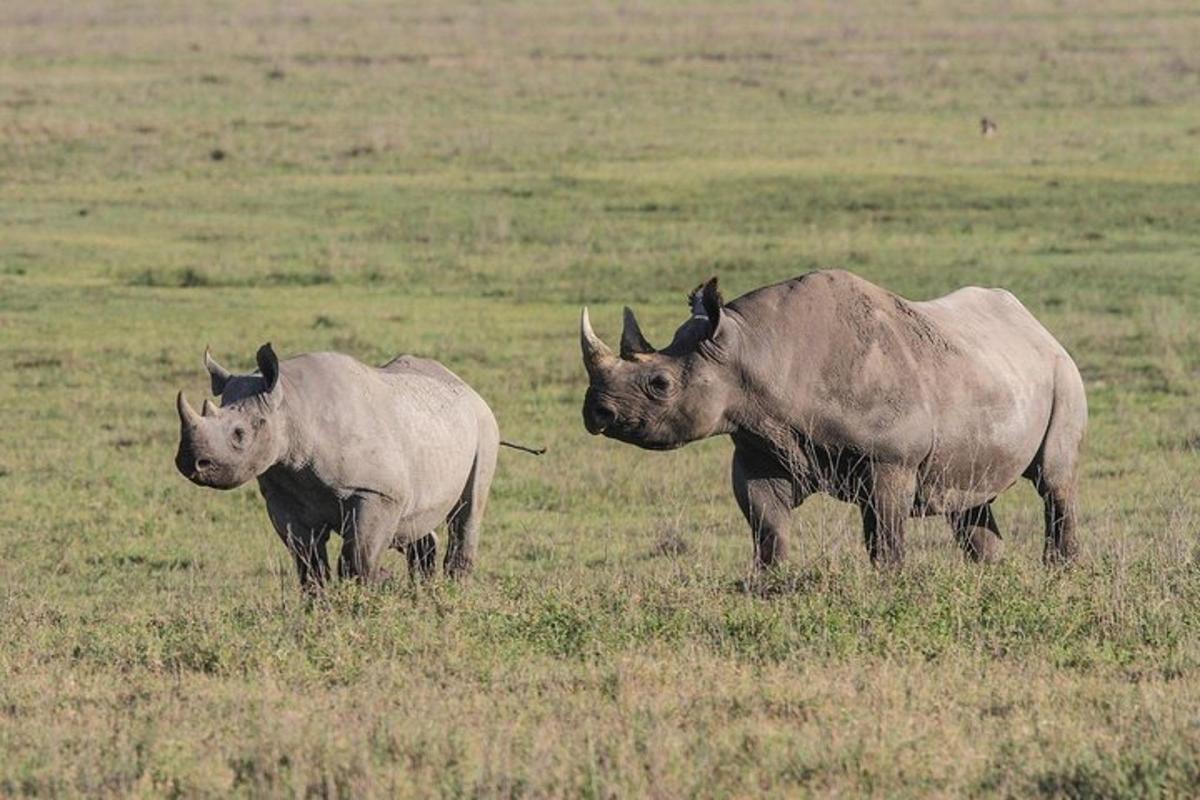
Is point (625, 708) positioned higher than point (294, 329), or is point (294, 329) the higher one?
point (625, 708)

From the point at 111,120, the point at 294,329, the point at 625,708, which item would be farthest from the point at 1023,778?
the point at 111,120

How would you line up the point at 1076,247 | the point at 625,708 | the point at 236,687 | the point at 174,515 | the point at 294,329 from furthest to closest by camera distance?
1. the point at 1076,247
2. the point at 294,329
3. the point at 174,515
4. the point at 236,687
5. the point at 625,708

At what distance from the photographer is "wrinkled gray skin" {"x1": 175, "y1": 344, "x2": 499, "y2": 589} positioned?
9703 millimetres

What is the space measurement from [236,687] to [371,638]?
2.58 ft

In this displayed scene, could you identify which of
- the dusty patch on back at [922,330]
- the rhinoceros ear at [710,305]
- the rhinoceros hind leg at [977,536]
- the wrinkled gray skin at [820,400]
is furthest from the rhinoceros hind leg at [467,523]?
the dusty patch on back at [922,330]

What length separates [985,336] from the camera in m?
10.3

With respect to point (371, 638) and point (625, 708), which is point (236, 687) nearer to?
point (371, 638)

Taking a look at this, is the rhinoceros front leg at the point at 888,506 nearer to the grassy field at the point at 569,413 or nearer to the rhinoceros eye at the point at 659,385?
the grassy field at the point at 569,413

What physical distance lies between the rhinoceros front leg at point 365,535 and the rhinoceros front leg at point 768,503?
63.4 inches

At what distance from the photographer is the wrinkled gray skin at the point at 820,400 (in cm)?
935

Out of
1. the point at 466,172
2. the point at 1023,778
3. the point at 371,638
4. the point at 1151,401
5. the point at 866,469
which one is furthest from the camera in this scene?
the point at 466,172

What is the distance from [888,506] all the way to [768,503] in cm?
48

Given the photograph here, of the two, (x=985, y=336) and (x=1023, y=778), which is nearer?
(x=1023, y=778)

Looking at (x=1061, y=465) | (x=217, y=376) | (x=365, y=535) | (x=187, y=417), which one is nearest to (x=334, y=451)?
(x=365, y=535)
